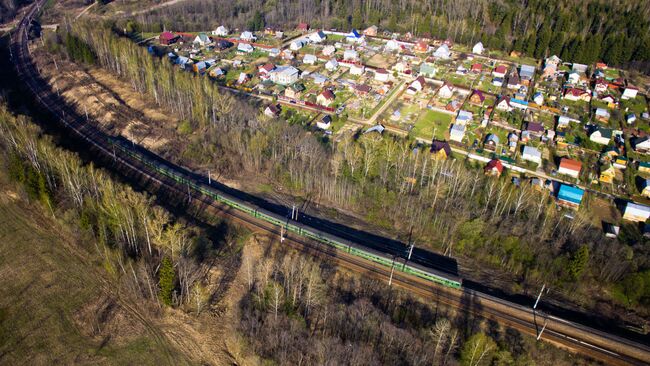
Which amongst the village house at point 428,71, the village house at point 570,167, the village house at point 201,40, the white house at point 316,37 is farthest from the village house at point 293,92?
the village house at point 570,167

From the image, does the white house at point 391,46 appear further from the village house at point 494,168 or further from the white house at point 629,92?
the village house at point 494,168

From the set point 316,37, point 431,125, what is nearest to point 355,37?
point 316,37

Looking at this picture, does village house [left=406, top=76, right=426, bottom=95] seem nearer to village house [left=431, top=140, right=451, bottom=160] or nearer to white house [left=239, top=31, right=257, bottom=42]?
village house [left=431, top=140, right=451, bottom=160]

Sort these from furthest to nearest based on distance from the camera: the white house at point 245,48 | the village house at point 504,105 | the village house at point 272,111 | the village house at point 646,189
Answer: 1. the white house at point 245,48
2. the village house at point 504,105
3. the village house at point 272,111
4. the village house at point 646,189

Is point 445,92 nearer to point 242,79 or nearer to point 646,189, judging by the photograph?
point 646,189

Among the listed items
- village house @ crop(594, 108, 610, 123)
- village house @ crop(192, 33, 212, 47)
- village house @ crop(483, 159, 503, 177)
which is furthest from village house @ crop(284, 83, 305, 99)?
village house @ crop(594, 108, 610, 123)

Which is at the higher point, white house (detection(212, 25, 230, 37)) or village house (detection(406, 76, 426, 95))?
white house (detection(212, 25, 230, 37))

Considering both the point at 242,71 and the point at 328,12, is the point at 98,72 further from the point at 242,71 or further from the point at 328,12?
the point at 328,12
